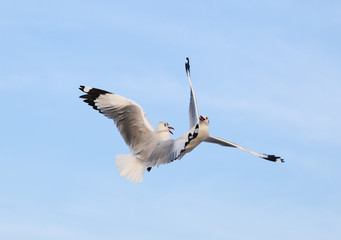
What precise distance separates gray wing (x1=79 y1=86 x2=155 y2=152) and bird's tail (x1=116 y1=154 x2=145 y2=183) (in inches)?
11.0

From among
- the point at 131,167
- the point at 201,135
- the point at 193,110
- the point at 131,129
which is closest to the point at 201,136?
the point at 201,135

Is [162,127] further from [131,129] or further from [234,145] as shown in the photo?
[234,145]

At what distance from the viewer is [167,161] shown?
14.5 meters

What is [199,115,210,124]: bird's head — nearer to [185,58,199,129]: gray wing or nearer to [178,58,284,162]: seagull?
[178,58,284,162]: seagull

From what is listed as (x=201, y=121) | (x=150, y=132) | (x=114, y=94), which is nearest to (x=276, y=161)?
(x=201, y=121)

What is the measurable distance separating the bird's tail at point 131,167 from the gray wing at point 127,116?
11.0 inches

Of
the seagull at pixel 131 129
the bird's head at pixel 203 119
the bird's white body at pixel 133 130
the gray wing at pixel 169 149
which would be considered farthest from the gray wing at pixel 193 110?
the gray wing at pixel 169 149

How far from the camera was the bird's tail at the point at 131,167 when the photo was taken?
15.7 meters

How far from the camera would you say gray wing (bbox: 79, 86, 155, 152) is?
51.9 ft

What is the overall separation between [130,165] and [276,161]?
4.25m

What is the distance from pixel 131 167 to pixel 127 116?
1308mm

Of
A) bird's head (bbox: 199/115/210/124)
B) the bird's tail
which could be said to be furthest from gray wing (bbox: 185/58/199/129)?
the bird's tail

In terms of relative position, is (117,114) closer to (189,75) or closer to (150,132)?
(150,132)

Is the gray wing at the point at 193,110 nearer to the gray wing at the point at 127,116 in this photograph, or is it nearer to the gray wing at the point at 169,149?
the gray wing at the point at 127,116
